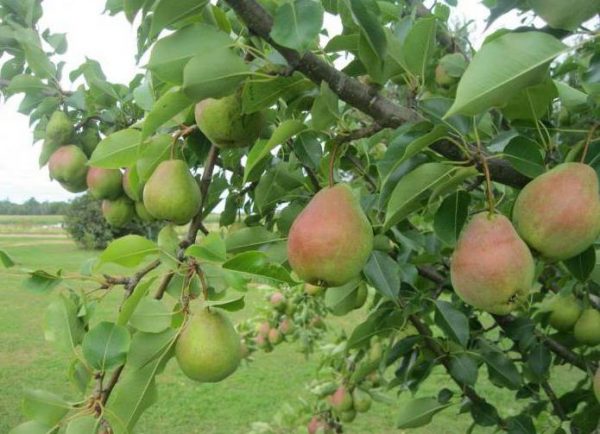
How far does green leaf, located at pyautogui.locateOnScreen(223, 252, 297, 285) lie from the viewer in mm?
873

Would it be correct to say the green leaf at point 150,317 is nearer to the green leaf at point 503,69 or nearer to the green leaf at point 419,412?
the green leaf at point 503,69

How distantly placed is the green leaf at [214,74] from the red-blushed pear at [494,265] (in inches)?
15.8

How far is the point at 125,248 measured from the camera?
92 centimetres

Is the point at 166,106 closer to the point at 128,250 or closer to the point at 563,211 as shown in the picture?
the point at 128,250

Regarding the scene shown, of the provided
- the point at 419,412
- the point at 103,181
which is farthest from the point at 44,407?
the point at 419,412

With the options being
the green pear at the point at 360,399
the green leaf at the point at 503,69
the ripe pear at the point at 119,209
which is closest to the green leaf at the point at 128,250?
the green leaf at the point at 503,69

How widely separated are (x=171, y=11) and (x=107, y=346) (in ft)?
1.69

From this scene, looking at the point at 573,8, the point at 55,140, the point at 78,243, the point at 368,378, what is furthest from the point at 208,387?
the point at 78,243

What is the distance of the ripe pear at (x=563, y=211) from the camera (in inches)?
31.5

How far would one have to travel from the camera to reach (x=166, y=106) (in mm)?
879

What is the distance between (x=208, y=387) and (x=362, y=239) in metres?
5.47

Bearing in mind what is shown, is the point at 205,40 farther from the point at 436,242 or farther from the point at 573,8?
the point at 436,242

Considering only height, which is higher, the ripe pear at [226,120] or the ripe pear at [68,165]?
the ripe pear at [226,120]

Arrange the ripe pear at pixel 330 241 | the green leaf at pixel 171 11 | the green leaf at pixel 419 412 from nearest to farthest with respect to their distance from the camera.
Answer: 1. the green leaf at pixel 171 11
2. the ripe pear at pixel 330 241
3. the green leaf at pixel 419 412
